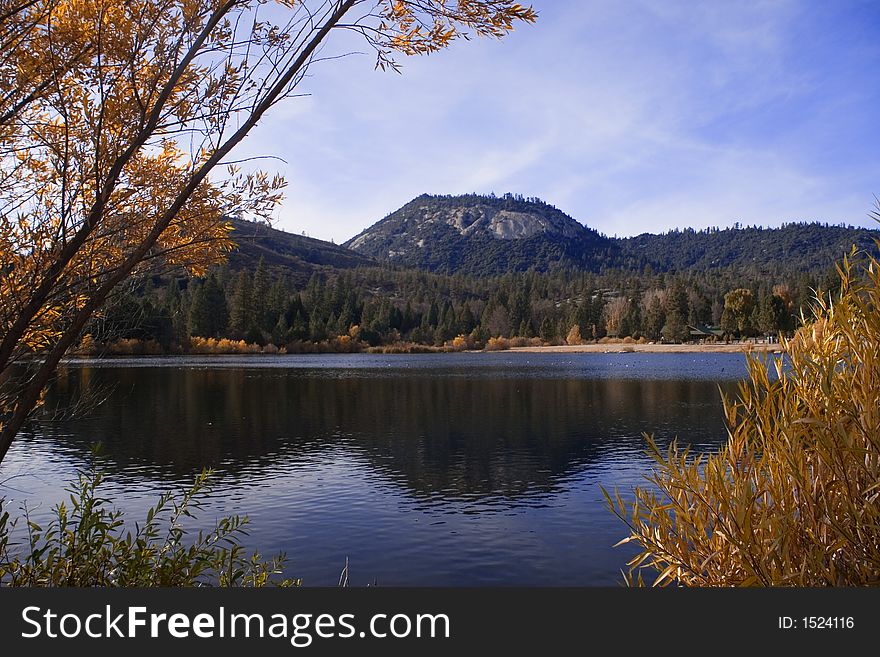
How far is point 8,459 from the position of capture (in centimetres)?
2327

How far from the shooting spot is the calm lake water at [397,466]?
13805 millimetres

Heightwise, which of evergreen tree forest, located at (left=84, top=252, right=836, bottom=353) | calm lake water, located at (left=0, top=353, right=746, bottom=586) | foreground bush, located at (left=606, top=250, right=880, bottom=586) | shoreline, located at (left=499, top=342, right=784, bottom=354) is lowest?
calm lake water, located at (left=0, top=353, right=746, bottom=586)

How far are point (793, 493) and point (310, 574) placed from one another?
10.1 m

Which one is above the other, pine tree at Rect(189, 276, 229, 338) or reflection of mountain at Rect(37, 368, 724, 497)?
pine tree at Rect(189, 276, 229, 338)

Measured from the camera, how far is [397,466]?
22.6 m

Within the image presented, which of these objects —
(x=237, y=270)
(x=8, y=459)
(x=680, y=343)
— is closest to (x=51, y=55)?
(x=8, y=459)

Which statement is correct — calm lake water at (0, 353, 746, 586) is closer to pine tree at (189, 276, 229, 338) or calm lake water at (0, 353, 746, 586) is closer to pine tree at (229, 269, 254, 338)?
pine tree at (189, 276, 229, 338)

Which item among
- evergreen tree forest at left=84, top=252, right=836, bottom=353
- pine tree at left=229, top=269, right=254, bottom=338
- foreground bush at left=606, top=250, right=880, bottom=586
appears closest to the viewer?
foreground bush at left=606, top=250, right=880, bottom=586

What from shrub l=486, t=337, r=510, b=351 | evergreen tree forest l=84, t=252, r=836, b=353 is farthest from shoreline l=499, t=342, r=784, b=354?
evergreen tree forest l=84, t=252, r=836, b=353

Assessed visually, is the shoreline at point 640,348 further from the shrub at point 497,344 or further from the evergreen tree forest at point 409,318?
the evergreen tree forest at point 409,318

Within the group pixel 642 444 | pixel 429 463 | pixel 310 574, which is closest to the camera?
pixel 310 574

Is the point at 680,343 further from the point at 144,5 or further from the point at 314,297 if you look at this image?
the point at 144,5

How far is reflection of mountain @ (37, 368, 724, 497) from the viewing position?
2250 cm

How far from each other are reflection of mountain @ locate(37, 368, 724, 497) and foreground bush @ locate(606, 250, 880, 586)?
1443cm
